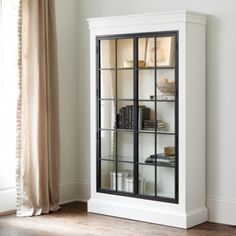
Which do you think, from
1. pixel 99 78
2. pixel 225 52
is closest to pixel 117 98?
pixel 99 78

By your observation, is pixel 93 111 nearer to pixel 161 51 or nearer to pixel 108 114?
pixel 108 114

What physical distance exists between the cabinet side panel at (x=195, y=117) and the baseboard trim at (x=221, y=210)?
3.5 inches

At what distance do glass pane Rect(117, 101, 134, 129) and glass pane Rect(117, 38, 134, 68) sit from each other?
39 cm

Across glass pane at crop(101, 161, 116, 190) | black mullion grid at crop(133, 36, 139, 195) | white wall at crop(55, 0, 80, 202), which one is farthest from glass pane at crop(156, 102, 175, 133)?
white wall at crop(55, 0, 80, 202)

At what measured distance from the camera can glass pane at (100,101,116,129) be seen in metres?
5.66

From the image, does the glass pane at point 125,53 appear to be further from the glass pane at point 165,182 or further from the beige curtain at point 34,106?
the glass pane at point 165,182

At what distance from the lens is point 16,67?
5.68 m

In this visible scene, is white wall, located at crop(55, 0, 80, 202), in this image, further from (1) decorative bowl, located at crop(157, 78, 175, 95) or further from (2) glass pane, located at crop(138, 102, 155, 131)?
(1) decorative bowl, located at crop(157, 78, 175, 95)

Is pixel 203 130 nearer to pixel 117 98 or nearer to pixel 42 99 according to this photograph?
pixel 117 98

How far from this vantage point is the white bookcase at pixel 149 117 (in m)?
5.18

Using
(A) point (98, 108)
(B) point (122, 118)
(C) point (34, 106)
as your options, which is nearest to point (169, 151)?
(B) point (122, 118)

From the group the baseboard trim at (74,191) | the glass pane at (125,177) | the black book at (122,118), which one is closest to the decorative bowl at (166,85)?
the black book at (122,118)

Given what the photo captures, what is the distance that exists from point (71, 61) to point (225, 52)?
1.92m

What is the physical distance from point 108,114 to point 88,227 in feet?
3.97
